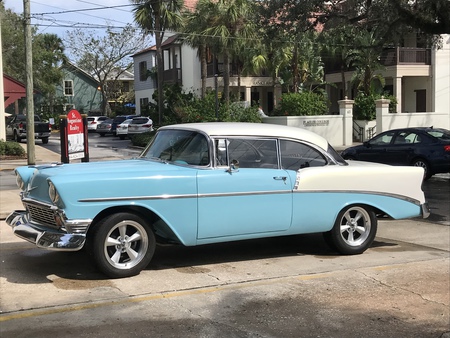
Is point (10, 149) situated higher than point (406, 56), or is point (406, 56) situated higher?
point (406, 56)

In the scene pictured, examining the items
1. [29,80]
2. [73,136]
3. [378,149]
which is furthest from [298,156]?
[29,80]

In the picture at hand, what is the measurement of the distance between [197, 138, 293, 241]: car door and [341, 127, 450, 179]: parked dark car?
31.7ft

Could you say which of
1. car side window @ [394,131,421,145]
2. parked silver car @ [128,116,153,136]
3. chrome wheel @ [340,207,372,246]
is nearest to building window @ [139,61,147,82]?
parked silver car @ [128,116,153,136]

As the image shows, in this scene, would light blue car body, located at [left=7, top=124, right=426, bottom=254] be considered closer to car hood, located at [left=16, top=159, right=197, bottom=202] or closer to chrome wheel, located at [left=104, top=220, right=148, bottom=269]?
car hood, located at [left=16, top=159, right=197, bottom=202]

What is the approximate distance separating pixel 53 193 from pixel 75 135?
20.3 feet

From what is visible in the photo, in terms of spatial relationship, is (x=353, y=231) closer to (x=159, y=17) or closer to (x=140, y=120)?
(x=140, y=120)

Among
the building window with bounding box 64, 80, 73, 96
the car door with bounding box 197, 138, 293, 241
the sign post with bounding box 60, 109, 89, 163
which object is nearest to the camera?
the car door with bounding box 197, 138, 293, 241

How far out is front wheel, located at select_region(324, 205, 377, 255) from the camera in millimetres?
6730

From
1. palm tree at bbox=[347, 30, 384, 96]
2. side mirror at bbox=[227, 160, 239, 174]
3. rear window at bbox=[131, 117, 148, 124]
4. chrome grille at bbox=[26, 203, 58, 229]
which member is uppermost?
palm tree at bbox=[347, 30, 384, 96]

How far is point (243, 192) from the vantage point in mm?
6078

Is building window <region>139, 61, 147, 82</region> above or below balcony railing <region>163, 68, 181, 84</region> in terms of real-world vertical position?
above

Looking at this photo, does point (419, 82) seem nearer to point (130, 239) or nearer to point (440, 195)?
point (440, 195)

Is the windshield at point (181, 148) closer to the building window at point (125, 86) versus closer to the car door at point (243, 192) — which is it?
the car door at point (243, 192)

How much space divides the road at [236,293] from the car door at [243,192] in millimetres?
511
